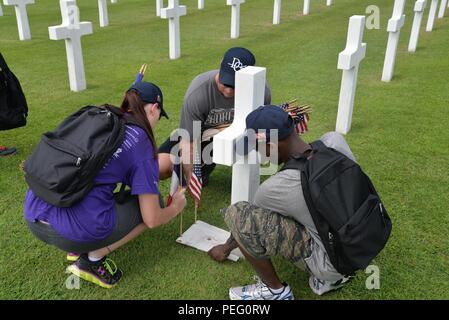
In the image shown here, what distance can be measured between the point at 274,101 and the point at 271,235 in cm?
397

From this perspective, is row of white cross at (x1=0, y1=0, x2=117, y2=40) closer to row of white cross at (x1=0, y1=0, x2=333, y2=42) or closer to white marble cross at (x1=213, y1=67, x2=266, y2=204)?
row of white cross at (x1=0, y1=0, x2=333, y2=42)

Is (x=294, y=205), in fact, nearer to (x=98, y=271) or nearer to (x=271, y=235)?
(x=271, y=235)

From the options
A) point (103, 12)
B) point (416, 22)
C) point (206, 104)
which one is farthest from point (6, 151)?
point (103, 12)

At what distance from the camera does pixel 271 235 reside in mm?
2293

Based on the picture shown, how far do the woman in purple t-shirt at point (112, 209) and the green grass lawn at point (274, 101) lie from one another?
0.18 meters

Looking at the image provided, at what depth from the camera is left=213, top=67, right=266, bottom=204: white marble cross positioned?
91.0 inches

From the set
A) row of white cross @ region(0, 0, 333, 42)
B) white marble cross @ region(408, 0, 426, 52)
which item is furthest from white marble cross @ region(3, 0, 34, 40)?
white marble cross @ region(408, 0, 426, 52)

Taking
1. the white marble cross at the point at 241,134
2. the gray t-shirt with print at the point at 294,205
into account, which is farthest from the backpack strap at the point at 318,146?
the white marble cross at the point at 241,134

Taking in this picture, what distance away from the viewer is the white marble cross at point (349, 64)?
4.46 m

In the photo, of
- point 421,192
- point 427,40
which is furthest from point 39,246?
point 427,40

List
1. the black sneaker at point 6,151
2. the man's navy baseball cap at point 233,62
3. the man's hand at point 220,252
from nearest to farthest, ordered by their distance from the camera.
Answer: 1. the man's hand at point 220,252
2. the man's navy baseball cap at point 233,62
3. the black sneaker at point 6,151

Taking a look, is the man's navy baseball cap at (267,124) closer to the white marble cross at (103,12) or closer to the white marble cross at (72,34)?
the white marble cross at (72,34)

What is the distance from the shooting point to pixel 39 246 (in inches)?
117
